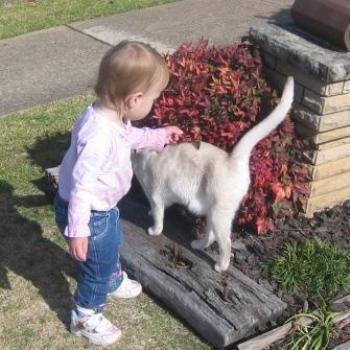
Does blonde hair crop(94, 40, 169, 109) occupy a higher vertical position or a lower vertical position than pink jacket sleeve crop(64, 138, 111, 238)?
higher

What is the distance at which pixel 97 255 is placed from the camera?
3.36 m

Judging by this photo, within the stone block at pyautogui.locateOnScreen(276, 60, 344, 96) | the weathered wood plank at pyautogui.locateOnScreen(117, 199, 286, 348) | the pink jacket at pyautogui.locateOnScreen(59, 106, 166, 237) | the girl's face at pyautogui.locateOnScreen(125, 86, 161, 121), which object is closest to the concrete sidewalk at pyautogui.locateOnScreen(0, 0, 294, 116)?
the stone block at pyautogui.locateOnScreen(276, 60, 344, 96)

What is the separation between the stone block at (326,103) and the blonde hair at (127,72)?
121 centimetres

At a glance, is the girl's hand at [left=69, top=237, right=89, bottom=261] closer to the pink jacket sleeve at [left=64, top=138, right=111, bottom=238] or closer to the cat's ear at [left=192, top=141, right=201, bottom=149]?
the pink jacket sleeve at [left=64, top=138, right=111, bottom=238]

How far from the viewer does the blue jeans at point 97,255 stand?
3.32 m

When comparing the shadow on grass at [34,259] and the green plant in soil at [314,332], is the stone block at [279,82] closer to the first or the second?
the green plant in soil at [314,332]

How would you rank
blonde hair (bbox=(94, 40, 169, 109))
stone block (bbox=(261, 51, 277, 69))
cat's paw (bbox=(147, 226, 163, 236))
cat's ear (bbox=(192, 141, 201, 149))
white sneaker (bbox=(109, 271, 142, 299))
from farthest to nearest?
stone block (bbox=(261, 51, 277, 69)) < cat's paw (bbox=(147, 226, 163, 236)) < white sneaker (bbox=(109, 271, 142, 299)) < cat's ear (bbox=(192, 141, 201, 149)) < blonde hair (bbox=(94, 40, 169, 109))

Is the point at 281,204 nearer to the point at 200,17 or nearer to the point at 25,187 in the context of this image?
the point at 25,187

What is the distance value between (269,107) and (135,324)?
1555 mm

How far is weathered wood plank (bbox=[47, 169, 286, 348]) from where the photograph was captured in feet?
11.5

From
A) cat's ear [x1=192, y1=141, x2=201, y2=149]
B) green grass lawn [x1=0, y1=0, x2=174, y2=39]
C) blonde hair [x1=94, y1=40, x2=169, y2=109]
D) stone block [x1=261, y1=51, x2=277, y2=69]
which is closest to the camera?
blonde hair [x1=94, y1=40, x2=169, y2=109]

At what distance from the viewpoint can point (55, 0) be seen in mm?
9648

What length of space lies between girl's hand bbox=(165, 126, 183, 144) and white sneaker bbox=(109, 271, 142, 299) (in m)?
0.82

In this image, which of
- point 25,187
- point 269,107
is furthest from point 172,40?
point 269,107
